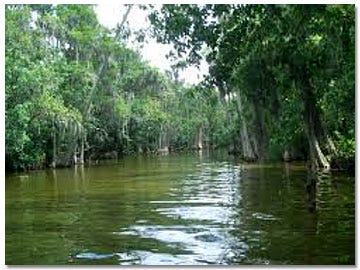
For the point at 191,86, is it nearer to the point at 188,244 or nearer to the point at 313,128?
the point at 313,128

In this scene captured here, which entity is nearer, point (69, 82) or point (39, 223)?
point (39, 223)

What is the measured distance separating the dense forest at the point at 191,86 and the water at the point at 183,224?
5.08 feet

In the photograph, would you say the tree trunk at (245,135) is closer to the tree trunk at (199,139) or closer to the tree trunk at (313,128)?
the tree trunk at (313,128)

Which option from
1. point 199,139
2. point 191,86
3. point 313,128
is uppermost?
point 191,86

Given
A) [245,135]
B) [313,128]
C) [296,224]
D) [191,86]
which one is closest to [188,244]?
[296,224]

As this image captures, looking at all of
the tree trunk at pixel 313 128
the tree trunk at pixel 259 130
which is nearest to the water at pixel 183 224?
the tree trunk at pixel 313 128

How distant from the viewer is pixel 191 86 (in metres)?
24.8

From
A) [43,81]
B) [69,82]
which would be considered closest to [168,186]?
[43,81]

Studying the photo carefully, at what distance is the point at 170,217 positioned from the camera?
7.93m

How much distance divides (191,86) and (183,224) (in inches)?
701

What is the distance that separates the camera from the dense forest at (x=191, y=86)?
7.29 metres

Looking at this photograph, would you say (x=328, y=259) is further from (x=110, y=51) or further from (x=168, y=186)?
(x=110, y=51)

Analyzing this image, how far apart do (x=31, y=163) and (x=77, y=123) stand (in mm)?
2411

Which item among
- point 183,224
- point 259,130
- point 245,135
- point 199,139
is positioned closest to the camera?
point 183,224
